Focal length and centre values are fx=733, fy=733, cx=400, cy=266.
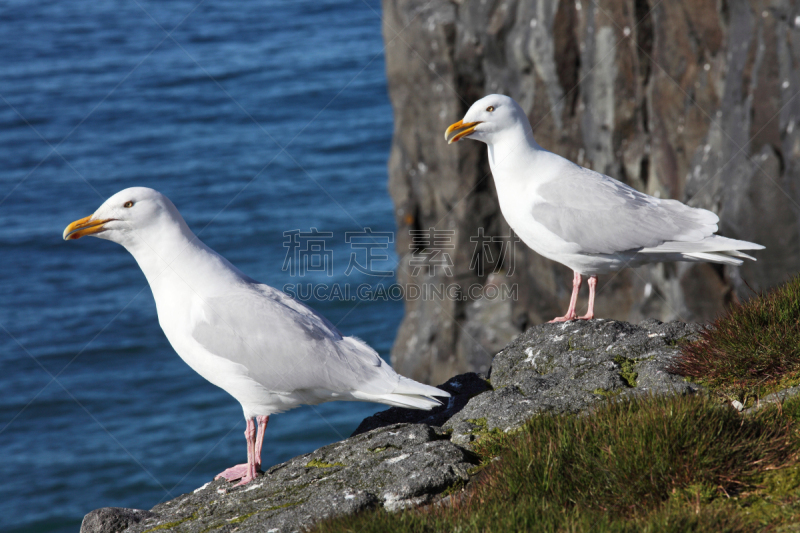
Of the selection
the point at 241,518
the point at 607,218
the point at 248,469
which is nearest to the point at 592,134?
the point at 607,218

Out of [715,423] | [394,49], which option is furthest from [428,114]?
[715,423]

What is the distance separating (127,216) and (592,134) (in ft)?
34.6

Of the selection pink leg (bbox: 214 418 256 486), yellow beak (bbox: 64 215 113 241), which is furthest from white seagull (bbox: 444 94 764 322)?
yellow beak (bbox: 64 215 113 241)

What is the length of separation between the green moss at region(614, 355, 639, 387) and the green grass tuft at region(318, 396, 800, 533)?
1172mm

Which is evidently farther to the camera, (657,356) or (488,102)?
(488,102)

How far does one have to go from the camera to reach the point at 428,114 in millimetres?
19266

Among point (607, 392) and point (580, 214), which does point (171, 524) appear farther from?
point (580, 214)

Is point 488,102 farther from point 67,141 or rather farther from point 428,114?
point 67,141

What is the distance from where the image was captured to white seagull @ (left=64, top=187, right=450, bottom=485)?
16.7 ft

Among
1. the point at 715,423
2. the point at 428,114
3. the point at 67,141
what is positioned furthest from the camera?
the point at 67,141

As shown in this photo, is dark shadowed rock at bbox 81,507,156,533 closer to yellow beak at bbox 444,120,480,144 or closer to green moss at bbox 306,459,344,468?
green moss at bbox 306,459,344,468

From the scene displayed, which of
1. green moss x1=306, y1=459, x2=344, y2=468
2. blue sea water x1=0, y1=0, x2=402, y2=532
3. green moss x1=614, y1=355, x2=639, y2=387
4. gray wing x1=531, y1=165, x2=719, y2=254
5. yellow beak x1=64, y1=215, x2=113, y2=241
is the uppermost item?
yellow beak x1=64, y1=215, x2=113, y2=241

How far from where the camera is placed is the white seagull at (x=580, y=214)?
20.4 feet

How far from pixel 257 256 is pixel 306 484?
26.2m
